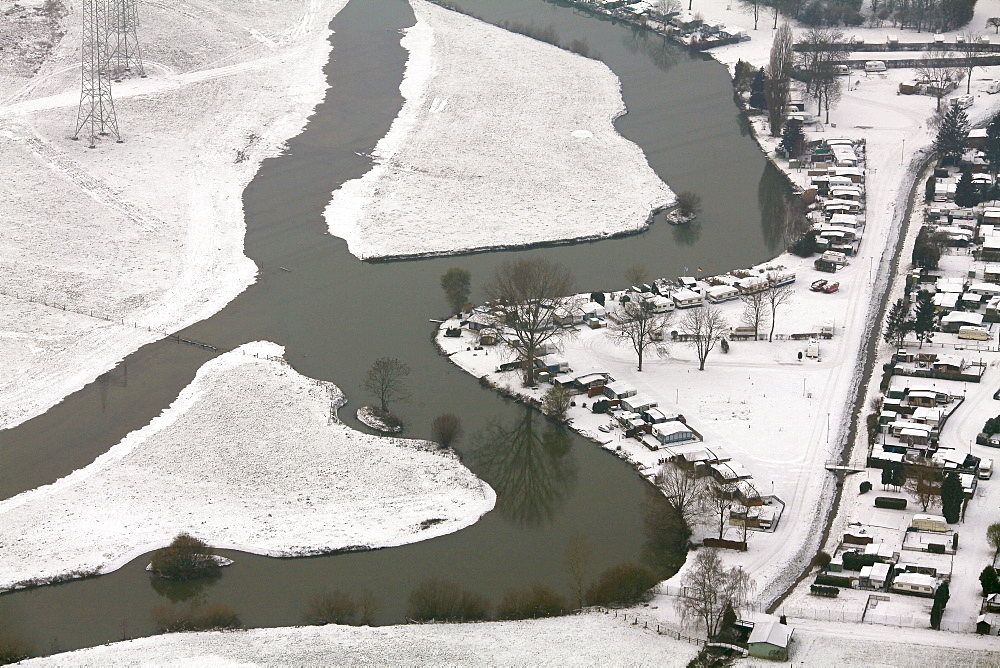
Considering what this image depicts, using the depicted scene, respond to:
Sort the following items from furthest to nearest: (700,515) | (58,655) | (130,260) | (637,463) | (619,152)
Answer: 1. (619,152)
2. (130,260)
3. (637,463)
4. (700,515)
5. (58,655)

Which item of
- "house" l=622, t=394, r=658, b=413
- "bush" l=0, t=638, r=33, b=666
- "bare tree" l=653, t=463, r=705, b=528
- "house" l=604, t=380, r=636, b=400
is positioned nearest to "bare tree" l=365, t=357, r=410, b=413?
"house" l=604, t=380, r=636, b=400

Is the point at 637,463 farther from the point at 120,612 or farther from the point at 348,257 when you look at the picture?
the point at 348,257

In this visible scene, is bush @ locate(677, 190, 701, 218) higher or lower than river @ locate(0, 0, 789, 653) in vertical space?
higher

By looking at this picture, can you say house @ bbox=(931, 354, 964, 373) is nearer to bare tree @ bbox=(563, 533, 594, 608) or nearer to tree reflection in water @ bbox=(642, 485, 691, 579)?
tree reflection in water @ bbox=(642, 485, 691, 579)

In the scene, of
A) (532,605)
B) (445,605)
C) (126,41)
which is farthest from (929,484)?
(126,41)

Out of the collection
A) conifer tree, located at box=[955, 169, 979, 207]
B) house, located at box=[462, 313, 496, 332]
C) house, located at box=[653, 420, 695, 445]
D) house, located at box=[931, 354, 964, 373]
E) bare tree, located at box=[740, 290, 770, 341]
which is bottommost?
house, located at box=[653, 420, 695, 445]

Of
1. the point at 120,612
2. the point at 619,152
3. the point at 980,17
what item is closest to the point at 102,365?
the point at 120,612

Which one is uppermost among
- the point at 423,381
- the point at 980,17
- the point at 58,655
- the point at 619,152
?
the point at 980,17
